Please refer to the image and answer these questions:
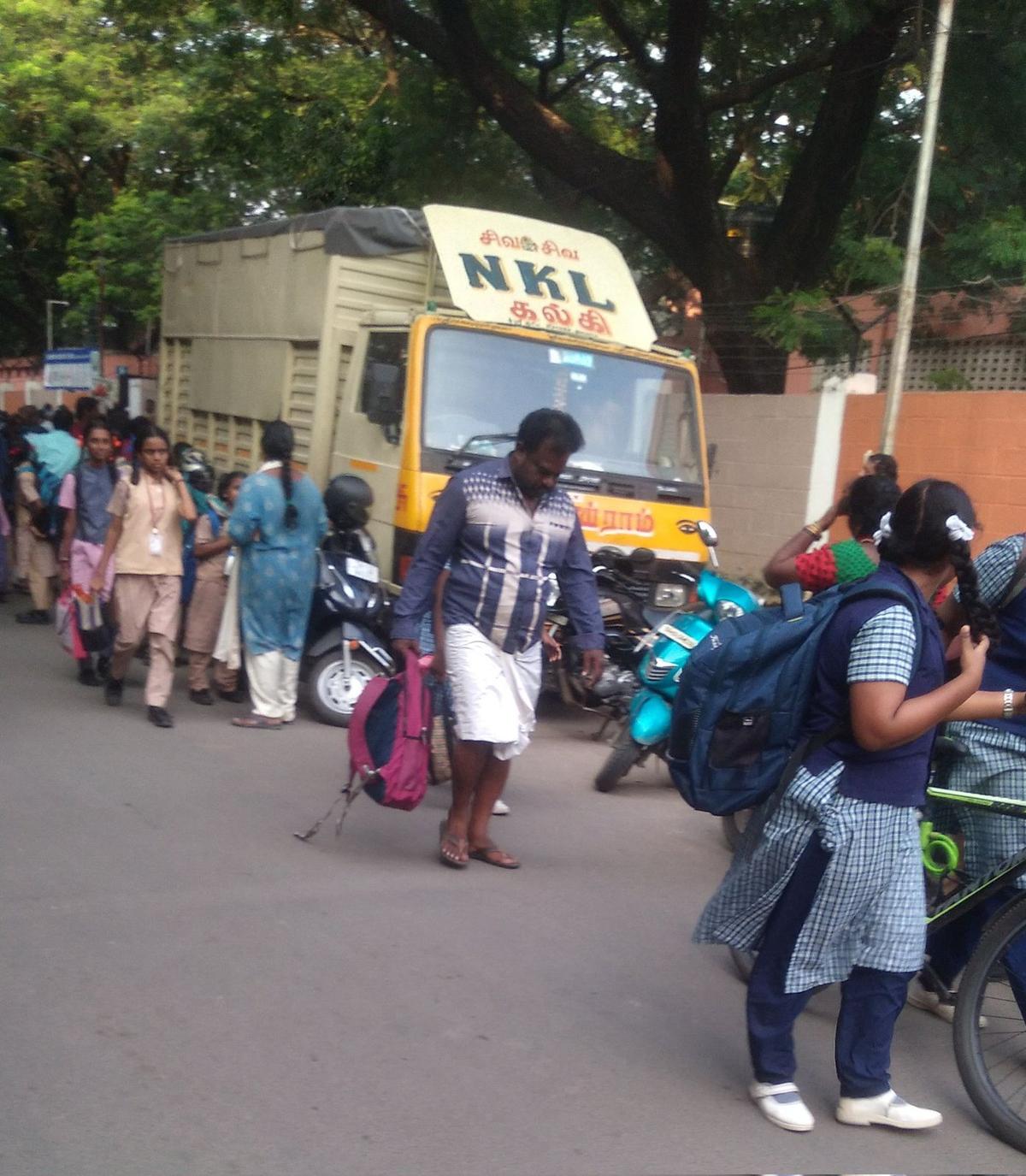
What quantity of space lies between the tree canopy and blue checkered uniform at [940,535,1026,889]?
7.78m

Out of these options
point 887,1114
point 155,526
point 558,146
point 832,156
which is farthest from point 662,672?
point 558,146

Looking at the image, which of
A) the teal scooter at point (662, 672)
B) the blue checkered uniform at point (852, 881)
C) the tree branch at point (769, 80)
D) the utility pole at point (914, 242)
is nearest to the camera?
the blue checkered uniform at point (852, 881)

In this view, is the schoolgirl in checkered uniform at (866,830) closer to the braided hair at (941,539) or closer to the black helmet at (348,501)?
the braided hair at (941,539)

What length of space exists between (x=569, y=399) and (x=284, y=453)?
1.84 meters

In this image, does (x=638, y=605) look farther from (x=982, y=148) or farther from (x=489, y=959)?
(x=982, y=148)

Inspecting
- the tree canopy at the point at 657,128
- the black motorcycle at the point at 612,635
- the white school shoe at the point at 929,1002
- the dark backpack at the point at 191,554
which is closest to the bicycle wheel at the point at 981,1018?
the white school shoe at the point at 929,1002

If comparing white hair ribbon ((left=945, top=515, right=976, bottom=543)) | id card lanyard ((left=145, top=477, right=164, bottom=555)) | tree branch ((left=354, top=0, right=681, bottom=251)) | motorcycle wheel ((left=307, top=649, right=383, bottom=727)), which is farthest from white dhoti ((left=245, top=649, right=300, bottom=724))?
tree branch ((left=354, top=0, right=681, bottom=251))

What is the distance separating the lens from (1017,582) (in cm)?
391

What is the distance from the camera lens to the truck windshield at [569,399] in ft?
27.1

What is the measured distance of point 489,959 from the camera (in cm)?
459

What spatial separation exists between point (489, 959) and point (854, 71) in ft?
31.5

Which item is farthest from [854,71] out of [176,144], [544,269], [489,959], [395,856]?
[176,144]

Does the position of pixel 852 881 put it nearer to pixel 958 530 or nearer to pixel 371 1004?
pixel 958 530

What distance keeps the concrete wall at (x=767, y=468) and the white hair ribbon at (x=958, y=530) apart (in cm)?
886
